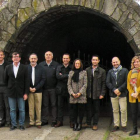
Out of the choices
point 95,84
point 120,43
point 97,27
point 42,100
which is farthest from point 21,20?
point 120,43

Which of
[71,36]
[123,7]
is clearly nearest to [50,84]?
[123,7]

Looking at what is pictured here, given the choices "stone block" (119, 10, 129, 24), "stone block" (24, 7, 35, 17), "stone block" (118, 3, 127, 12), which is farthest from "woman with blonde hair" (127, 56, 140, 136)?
"stone block" (24, 7, 35, 17)

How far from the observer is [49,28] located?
7.54 metres

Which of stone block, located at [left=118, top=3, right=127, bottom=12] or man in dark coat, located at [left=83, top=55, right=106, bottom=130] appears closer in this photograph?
man in dark coat, located at [left=83, top=55, right=106, bottom=130]

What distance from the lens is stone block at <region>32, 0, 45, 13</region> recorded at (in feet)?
19.7

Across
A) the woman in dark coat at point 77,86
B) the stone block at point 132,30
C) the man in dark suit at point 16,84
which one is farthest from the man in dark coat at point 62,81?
the stone block at point 132,30

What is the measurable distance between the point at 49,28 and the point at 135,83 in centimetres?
368

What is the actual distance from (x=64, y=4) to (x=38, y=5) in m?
0.68

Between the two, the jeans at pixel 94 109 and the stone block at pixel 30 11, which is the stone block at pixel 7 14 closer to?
the stone block at pixel 30 11

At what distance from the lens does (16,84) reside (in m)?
5.28

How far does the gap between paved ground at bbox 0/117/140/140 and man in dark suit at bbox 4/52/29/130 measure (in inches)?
11.4

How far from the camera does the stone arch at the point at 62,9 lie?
549 centimetres

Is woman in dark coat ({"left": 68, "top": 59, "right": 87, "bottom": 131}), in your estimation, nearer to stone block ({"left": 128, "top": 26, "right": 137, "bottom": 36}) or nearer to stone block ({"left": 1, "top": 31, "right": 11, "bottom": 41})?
stone block ({"left": 128, "top": 26, "right": 137, "bottom": 36})

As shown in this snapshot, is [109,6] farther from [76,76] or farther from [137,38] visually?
[76,76]
